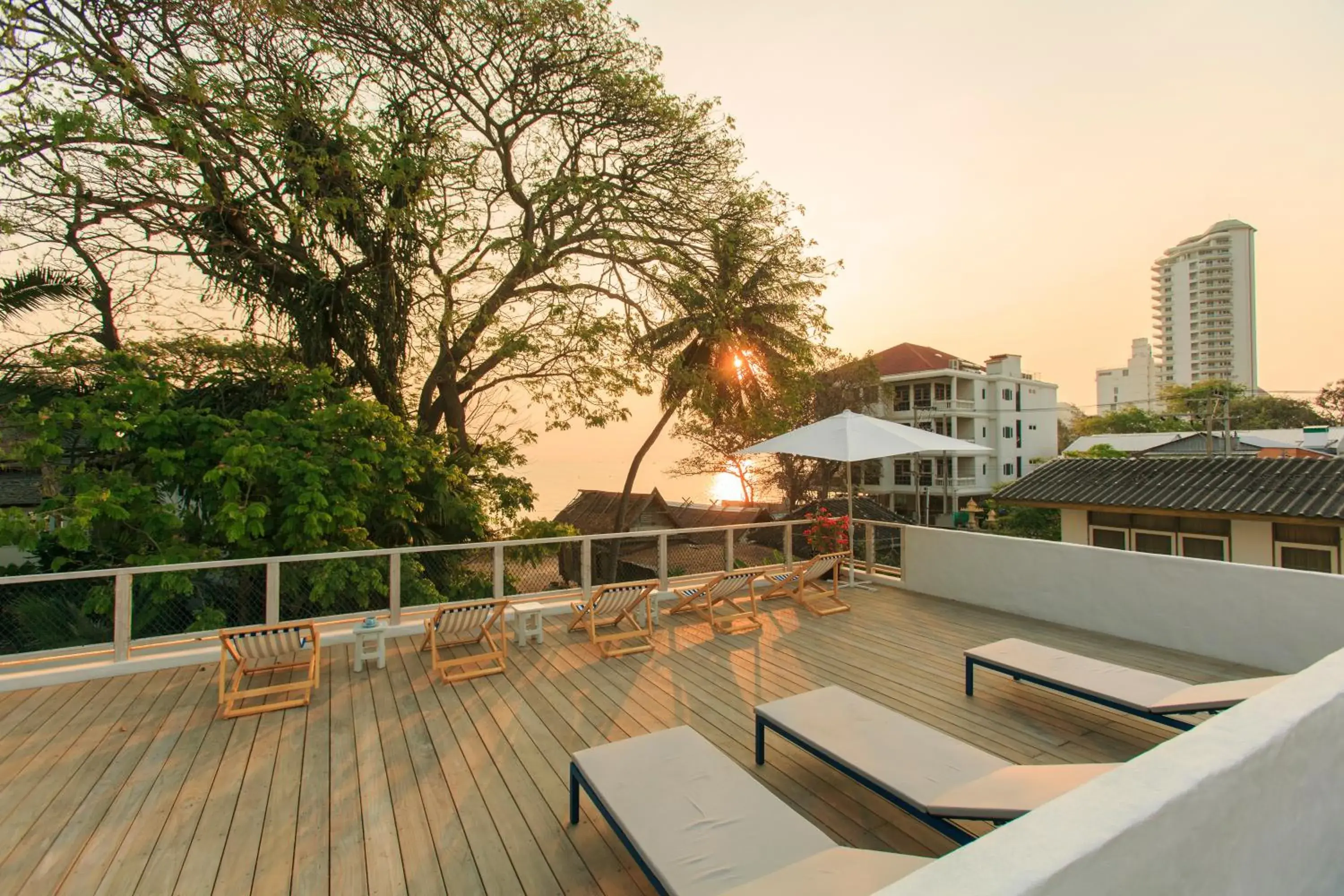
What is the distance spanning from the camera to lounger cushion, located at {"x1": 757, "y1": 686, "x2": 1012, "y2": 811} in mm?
2748

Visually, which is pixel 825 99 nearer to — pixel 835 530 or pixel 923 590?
pixel 835 530

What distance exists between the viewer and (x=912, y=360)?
3869cm

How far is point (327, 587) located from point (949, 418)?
122 feet

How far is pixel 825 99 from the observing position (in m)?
10.4

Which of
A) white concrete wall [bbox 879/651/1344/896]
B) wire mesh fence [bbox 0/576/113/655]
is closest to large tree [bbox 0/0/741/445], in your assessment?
wire mesh fence [bbox 0/576/113/655]

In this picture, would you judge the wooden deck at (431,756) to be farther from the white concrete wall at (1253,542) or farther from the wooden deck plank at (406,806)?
the white concrete wall at (1253,542)

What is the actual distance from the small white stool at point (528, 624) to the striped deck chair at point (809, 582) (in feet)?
9.22

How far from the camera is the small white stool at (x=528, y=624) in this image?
5.77 m

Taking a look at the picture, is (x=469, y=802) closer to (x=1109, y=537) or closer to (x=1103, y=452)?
(x=1109, y=537)

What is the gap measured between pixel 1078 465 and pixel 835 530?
11.0m

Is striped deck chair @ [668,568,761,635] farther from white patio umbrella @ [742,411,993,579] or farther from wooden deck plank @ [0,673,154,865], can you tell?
wooden deck plank @ [0,673,154,865]

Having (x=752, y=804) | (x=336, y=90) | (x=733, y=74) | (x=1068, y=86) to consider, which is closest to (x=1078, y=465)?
(x=1068, y=86)

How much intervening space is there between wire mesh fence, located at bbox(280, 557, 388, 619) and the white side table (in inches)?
63.1

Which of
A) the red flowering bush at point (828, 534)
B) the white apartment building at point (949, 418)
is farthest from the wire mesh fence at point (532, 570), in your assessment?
the white apartment building at point (949, 418)
